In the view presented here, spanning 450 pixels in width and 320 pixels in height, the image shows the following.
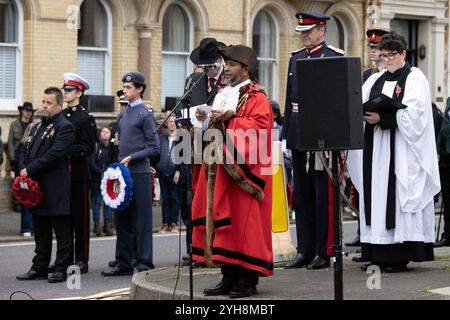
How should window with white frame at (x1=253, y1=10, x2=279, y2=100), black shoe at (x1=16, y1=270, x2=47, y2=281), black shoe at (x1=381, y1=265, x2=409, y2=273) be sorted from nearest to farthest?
black shoe at (x1=381, y1=265, x2=409, y2=273)
black shoe at (x1=16, y1=270, x2=47, y2=281)
window with white frame at (x1=253, y1=10, x2=279, y2=100)

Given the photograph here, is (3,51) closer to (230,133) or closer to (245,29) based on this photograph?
(245,29)

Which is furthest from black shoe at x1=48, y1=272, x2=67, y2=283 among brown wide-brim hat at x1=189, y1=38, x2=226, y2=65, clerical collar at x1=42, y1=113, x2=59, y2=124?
brown wide-brim hat at x1=189, y1=38, x2=226, y2=65

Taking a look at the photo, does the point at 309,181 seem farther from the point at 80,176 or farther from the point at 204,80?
the point at 80,176

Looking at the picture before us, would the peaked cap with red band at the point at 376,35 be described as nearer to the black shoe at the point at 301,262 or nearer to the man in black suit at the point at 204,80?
the man in black suit at the point at 204,80

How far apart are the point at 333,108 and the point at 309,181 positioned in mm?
2897

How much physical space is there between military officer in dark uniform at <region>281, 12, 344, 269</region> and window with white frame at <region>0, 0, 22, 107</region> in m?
12.3

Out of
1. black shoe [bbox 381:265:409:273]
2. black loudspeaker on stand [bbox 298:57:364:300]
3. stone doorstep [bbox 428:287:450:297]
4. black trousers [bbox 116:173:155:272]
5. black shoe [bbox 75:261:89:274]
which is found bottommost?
black shoe [bbox 75:261:89:274]

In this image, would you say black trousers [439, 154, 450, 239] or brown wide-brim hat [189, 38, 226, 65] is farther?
black trousers [439, 154, 450, 239]

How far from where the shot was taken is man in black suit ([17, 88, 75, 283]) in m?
13.4

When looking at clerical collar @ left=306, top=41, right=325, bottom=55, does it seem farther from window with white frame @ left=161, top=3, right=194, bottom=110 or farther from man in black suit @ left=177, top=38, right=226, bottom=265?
window with white frame @ left=161, top=3, right=194, bottom=110

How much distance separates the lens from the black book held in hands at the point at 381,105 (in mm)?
11586

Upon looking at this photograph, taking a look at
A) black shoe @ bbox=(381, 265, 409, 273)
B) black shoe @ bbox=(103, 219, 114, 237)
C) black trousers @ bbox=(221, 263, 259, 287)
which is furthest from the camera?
black shoe @ bbox=(103, 219, 114, 237)

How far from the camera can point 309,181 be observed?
12.4 meters

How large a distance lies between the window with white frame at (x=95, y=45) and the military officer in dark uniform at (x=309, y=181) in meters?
13.3
